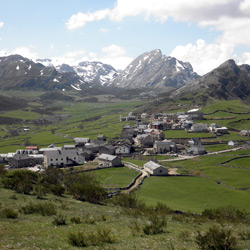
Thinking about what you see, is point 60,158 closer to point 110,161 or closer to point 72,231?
point 110,161

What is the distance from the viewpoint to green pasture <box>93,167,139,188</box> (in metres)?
65.3

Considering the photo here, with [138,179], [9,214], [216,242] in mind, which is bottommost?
[138,179]

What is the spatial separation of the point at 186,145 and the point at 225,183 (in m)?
53.2

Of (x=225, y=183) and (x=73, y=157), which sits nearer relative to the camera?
(x=225, y=183)

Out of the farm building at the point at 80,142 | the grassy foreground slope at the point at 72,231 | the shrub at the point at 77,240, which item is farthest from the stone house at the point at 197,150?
the shrub at the point at 77,240

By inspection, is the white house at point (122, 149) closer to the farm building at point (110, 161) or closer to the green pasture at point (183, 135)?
the farm building at point (110, 161)

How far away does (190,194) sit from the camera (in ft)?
192

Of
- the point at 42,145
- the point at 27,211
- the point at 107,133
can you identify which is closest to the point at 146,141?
the point at 107,133

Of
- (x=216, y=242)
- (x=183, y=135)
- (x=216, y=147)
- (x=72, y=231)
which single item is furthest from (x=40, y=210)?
(x=183, y=135)

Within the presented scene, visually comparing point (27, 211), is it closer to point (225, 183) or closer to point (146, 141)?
point (225, 183)

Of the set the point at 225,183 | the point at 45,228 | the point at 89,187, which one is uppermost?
the point at 45,228

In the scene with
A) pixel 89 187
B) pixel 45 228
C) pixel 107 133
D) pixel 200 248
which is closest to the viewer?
pixel 200 248

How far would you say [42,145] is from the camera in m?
129

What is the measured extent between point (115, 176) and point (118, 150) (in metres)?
34.2
